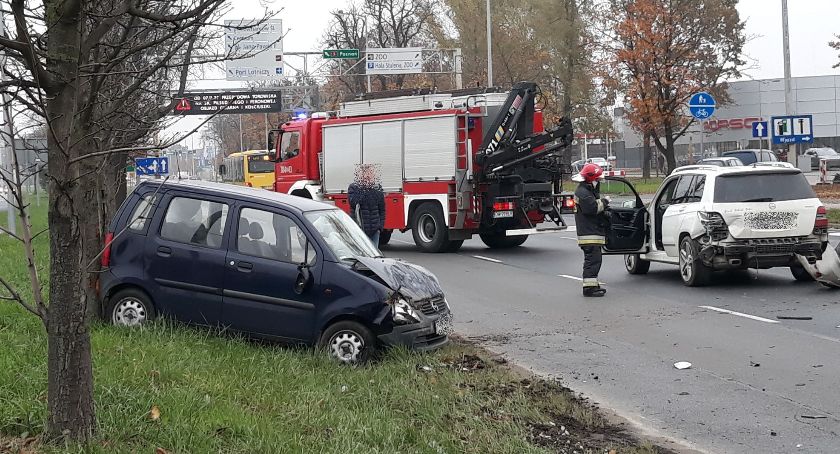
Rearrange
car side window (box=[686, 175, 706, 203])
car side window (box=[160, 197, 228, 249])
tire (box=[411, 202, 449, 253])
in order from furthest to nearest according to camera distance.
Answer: tire (box=[411, 202, 449, 253]), car side window (box=[686, 175, 706, 203]), car side window (box=[160, 197, 228, 249])

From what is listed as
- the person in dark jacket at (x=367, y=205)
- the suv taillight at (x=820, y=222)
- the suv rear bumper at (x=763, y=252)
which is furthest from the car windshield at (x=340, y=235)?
the suv taillight at (x=820, y=222)

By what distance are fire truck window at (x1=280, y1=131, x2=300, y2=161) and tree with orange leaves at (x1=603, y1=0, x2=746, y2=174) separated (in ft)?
82.5

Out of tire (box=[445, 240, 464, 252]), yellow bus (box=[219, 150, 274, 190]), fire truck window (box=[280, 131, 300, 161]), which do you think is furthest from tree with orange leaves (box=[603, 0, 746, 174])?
tire (box=[445, 240, 464, 252])

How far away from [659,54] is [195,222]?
3988cm

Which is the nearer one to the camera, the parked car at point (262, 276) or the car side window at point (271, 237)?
the parked car at point (262, 276)

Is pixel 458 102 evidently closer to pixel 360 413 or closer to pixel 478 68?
pixel 360 413

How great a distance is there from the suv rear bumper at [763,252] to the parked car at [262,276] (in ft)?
18.3

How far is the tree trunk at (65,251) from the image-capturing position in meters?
5.05

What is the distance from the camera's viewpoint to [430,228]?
2145 centimetres

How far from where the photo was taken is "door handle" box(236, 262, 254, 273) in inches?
356

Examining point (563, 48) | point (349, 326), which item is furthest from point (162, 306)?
point (563, 48)

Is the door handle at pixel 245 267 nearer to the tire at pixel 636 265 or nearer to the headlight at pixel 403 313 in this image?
the headlight at pixel 403 313

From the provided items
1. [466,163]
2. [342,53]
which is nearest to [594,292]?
[466,163]

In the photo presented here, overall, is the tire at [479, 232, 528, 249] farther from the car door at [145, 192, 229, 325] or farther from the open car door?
the car door at [145, 192, 229, 325]
